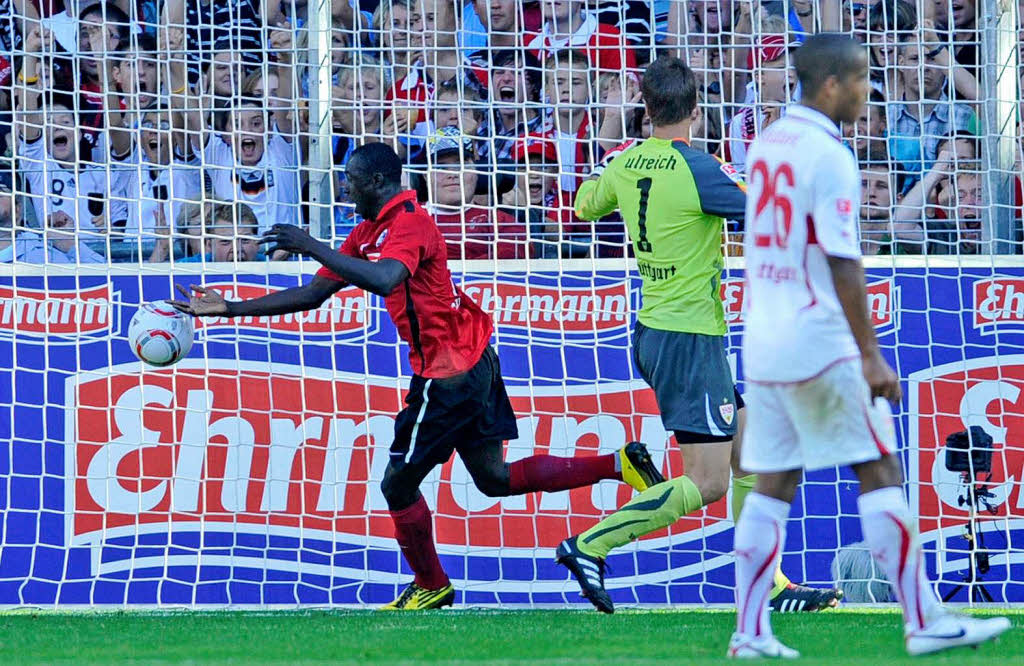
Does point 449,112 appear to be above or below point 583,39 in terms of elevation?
below

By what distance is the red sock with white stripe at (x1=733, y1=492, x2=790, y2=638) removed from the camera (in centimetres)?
425

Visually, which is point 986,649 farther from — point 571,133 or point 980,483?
point 571,133

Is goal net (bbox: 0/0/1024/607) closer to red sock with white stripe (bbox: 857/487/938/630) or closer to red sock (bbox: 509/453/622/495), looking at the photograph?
red sock (bbox: 509/453/622/495)

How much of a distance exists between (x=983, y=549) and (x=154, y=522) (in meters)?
3.90

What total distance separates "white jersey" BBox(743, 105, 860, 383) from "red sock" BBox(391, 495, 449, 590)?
9.22 ft

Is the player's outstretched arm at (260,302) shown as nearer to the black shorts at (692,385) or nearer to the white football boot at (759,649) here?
the black shorts at (692,385)

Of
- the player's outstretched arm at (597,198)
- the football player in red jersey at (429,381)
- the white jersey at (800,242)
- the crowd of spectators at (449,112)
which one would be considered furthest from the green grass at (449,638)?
the crowd of spectators at (449,112)

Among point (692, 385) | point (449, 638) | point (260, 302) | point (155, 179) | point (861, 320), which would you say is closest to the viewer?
point (861, 320)

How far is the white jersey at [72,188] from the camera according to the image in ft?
26.1

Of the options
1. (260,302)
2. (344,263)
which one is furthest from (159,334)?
(344,263)

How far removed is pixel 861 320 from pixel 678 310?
1.98 meters

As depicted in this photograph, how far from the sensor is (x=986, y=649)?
4859 millimetres

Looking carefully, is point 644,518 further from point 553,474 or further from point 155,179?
point 155,179

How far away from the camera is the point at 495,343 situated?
755cm
